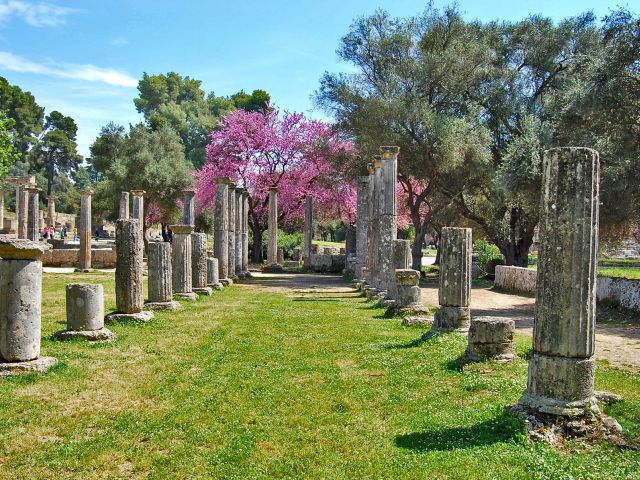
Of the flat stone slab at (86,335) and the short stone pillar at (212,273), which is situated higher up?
the short stone pillar at (212,273)

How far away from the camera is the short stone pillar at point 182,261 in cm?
1612

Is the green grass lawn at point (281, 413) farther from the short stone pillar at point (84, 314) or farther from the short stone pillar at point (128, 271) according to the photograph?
the short stone pillar at point (128, 271)

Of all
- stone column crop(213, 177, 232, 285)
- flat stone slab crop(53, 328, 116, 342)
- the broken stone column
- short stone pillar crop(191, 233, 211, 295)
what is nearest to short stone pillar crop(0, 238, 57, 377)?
flat stone slab crop(53, 328, 116, 342)

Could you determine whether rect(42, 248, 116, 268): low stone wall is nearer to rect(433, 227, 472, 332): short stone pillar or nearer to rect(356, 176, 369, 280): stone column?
rect(356, 176, 369, 280): stone column

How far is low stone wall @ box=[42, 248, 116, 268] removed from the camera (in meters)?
29.9

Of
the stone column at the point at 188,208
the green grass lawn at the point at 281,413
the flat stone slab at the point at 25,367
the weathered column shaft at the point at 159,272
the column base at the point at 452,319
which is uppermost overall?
the stone column at the point at 188,208

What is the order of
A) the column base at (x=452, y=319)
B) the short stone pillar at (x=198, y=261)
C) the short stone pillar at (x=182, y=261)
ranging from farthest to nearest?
the short stone pillar at (x=198, y=261), the short stone pillar at (x=182, y=261), the column base at (x=452, y=319)

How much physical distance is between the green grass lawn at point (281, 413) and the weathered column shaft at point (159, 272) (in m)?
3.26

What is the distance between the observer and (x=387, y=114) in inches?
963

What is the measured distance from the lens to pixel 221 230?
74.2 ft

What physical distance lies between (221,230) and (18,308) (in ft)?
49.0

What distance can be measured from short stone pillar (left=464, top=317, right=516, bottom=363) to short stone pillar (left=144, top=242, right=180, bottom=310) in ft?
26.5

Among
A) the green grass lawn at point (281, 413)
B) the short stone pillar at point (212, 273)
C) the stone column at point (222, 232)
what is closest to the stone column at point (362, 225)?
the stone column at point (222, 232)

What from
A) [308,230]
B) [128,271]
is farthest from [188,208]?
[308,230]
